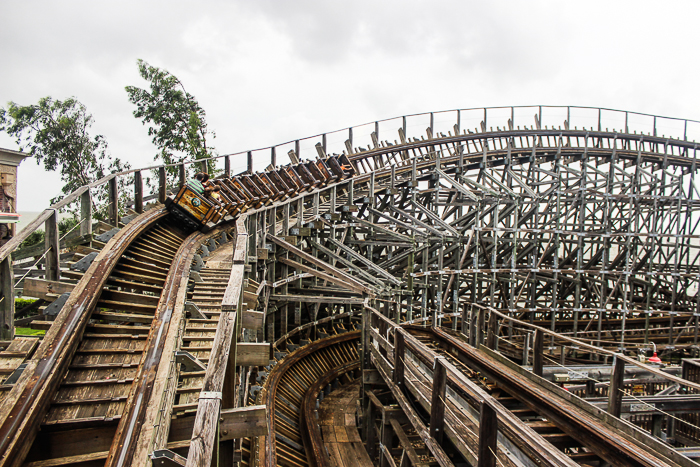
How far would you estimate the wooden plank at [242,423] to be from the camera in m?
2.37

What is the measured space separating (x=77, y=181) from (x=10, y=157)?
10843 millimetres

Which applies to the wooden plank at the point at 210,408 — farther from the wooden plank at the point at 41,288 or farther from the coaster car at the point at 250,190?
the coaster car at the point at 250,190

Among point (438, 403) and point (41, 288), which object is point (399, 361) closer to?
point (438, 403)

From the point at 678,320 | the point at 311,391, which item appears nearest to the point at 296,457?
the point at 311,391

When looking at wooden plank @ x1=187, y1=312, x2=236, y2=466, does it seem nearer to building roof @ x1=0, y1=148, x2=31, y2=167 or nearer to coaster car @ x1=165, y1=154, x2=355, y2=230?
coaster car @ x1=165, y1=154, x2=355, y2=230

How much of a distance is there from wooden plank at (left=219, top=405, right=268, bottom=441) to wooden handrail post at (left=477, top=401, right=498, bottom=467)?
1495 millimetres

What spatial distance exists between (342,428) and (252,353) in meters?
4.77

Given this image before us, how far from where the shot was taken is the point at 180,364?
149 inches

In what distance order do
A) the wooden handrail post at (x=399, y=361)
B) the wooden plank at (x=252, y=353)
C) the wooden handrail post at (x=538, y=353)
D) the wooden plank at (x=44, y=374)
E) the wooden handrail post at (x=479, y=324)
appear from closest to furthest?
the wooden plank at (x=44, y=374) < the wooden plank at (x=252, y=353) < the wooden handrail post at (x=538, y=353) < the wooden handrail post at (x=399, y=361) < the wooden handrail post at (x=479, y=324)

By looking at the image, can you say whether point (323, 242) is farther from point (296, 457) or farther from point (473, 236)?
point (296, 457)

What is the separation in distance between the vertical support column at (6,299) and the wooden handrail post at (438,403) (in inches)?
143

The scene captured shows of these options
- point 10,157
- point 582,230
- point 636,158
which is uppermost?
point 636,158

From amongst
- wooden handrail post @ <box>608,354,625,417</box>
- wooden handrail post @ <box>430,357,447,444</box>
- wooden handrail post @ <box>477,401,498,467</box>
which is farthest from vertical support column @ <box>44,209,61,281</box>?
wooden handrail post @ <box>608,354,625,417</box>

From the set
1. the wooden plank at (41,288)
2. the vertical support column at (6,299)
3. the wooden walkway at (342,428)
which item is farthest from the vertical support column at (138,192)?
the wooden walkway at (342,428)
